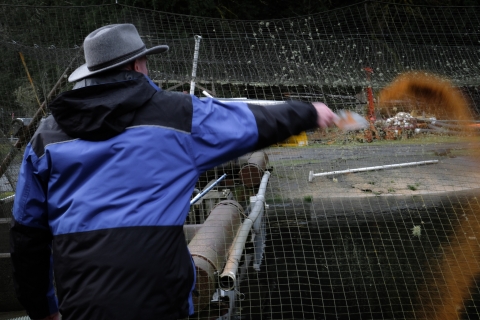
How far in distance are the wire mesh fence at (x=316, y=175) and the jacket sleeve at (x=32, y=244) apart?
204 centimetres

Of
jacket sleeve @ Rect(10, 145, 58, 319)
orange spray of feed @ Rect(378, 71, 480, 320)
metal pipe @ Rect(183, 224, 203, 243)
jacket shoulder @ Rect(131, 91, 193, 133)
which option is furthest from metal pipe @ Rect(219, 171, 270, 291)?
jacket shoulder @ Rect(131, 91, 193, 133)

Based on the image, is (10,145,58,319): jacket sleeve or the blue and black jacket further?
(10,145,58,319): jacket sleeve

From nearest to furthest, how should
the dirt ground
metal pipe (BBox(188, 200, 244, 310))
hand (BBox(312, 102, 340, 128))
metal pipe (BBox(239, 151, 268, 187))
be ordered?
hand (BBox(312, 102, 340, 128)), metal pipe (BBox(188, 200, 244, 310)), metal pipe (BBox(239, 151, 268, 187)), the dirt ground

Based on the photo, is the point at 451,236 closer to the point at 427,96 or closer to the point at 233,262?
the point at 427,96

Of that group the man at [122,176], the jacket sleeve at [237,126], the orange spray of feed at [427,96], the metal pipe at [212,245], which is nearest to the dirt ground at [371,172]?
the orange spray of feed at [427,96]

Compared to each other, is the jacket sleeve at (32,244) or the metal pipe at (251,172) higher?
the metal pipe at (251,172)

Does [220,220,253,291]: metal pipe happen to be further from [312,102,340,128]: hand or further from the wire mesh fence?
[312,102,340,128]: hand

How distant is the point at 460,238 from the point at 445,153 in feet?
9.56

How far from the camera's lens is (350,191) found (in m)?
9.31

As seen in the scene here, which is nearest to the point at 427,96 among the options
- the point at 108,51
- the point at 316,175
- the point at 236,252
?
the point at 316,175

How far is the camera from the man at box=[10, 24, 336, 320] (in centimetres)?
175

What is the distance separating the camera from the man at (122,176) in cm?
175

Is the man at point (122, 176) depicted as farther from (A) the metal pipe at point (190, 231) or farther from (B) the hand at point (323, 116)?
(A) the metal pipe at point (190, 231)

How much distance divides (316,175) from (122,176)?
774 centimetres
